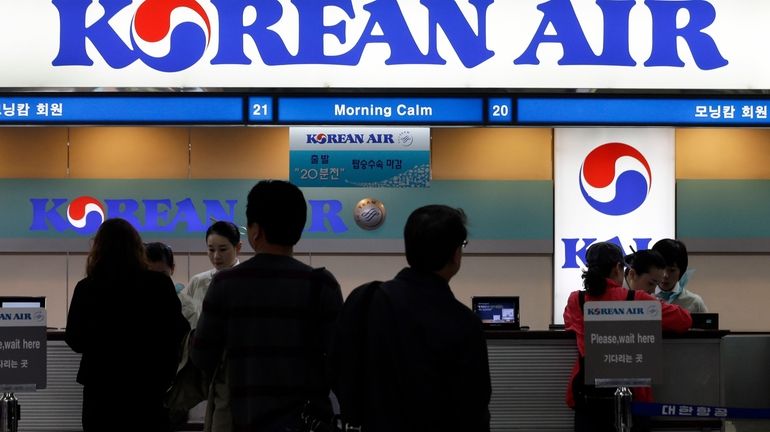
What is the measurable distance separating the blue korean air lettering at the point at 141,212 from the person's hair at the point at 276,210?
5494 millimetres

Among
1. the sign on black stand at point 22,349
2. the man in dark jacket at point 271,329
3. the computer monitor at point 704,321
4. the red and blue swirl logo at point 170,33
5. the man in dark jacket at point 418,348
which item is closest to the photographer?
the man in dark jacket at point 418,348

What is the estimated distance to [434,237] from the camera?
291cm

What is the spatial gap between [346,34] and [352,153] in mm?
926

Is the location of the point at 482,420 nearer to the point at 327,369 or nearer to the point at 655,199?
the point at 327,369

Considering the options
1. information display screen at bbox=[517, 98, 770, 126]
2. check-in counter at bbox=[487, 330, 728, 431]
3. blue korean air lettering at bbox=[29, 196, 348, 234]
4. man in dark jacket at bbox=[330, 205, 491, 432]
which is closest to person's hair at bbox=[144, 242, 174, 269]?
check-in counter at bbox=[487, 330, 728, 431]

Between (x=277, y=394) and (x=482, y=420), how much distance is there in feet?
1.89

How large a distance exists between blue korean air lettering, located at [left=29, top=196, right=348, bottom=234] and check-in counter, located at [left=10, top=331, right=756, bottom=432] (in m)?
2.85

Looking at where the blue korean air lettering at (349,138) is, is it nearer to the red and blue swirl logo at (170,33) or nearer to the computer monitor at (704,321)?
the red and blue swirl logo at (170,33)

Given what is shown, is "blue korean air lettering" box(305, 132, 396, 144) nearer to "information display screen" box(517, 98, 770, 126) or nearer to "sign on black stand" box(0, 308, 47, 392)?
"information display screen" box(517, 98, 770, 126)

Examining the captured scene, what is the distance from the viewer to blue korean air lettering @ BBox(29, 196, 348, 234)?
8664mm

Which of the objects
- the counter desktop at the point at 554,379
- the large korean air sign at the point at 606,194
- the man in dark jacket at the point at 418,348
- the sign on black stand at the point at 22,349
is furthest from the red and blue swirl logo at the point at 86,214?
the man in dark jacket at the point at 418,348

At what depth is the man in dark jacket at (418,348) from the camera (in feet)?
9.28

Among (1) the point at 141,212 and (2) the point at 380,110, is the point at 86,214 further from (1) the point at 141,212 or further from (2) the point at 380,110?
(2) the point at 380,110

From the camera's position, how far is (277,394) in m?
3.07
